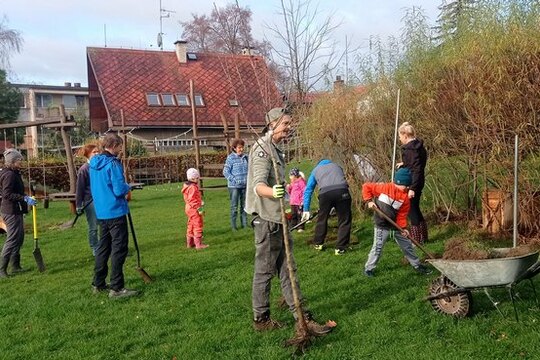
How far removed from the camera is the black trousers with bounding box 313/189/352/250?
25.5 feet

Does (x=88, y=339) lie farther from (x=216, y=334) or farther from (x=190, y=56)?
(x=190, y=56)

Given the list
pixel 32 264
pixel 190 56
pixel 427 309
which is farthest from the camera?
pixel 190 56

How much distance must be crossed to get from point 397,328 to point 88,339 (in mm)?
2808

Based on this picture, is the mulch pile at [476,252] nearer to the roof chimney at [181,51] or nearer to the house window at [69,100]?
the roof chimney at [181,51]

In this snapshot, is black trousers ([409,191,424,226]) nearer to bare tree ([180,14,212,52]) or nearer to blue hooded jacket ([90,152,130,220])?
blue hooded jacket ([90,152,130,220])

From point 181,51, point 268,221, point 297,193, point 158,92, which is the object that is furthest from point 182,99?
point 268,221

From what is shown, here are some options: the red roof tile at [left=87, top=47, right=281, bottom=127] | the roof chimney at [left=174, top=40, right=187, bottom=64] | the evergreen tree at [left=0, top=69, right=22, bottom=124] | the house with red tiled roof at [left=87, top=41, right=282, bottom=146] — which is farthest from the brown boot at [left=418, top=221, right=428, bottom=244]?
the evergreen tree at [left=0, top=69, right=22, bottom=124]

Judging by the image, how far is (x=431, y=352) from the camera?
418 cm

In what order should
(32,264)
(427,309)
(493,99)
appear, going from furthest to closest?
(32,264), (493,99), (427,309)

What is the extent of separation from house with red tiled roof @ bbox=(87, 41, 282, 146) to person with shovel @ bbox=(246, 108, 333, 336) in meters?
24.2

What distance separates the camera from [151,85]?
31.6m

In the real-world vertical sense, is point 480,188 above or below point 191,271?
above

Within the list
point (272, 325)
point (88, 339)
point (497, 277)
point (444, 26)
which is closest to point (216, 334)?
point (272, 325)

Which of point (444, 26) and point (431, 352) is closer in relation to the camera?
point (431, 352)
